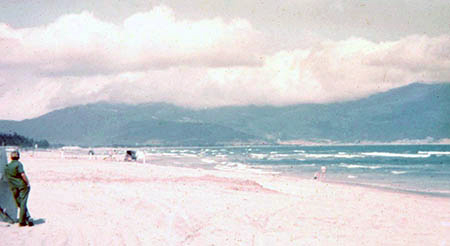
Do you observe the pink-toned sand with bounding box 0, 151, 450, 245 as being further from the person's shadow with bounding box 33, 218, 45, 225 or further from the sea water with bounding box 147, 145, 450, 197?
the sea water with bounding box 147, 145, 450, 197

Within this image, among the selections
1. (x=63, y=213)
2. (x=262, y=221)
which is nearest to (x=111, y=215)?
(x=63, y=213)

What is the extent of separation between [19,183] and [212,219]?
4595mm

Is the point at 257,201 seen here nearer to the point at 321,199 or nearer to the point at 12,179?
the point at 321,199

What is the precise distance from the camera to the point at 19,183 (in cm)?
945

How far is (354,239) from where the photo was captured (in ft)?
33.9

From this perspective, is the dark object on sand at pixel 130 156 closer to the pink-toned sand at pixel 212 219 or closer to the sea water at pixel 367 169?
the sea water at pixel 367 169

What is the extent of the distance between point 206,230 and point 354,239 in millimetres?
3210

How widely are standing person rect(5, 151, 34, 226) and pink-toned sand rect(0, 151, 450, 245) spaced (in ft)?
0.88

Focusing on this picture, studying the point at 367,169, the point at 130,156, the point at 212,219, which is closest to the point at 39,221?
the point at 212,219

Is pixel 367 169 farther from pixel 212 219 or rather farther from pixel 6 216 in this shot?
pixel 6 216

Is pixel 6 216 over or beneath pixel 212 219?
over

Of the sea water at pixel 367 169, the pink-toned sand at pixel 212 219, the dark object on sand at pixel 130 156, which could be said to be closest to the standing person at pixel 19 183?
the pink-toned sand at pixel 212 219

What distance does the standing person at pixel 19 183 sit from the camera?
937 centimetres

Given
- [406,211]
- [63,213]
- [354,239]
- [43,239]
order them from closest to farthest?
[43,239] → [354,239] → [63,213] → [406,211]
